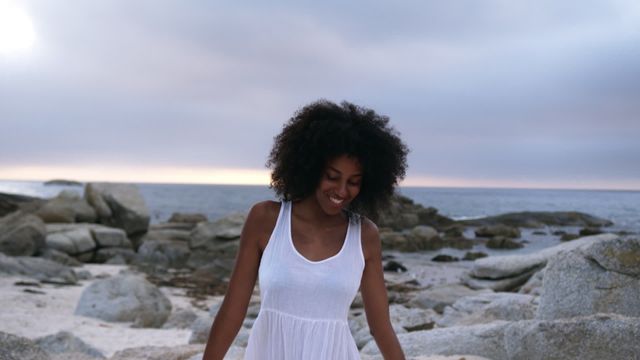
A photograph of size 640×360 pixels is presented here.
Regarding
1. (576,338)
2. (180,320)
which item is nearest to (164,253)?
(180,320)

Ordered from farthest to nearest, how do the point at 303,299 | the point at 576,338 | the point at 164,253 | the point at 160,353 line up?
1. the point at 164,253
2. the point at 160,353
3. the point at 576,338
4. the point at 303,299

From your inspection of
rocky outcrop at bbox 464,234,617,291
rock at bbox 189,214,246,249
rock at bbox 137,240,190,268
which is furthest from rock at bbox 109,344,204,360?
rock at bbox 189,214,246,249

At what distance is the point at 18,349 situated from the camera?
483cm

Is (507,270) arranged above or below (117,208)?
below

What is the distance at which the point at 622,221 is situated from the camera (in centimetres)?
5988

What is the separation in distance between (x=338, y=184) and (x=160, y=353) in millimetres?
3288

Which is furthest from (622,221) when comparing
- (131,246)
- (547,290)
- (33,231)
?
(547,290)

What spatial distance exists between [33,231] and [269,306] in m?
18.9

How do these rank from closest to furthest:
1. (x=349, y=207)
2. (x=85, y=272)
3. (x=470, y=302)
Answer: (x=349, y=207), (x=470, y=302), (x=85, y=272)

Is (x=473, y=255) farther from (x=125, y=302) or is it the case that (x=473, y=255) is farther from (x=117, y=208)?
(x=125, y=302)

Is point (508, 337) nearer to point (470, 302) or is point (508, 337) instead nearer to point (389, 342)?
point (389, 342)

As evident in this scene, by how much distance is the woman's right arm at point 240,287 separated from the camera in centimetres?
285

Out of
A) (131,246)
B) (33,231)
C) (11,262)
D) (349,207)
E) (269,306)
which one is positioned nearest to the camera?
(269,306)

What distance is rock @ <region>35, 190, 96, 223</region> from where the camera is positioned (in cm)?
2471
